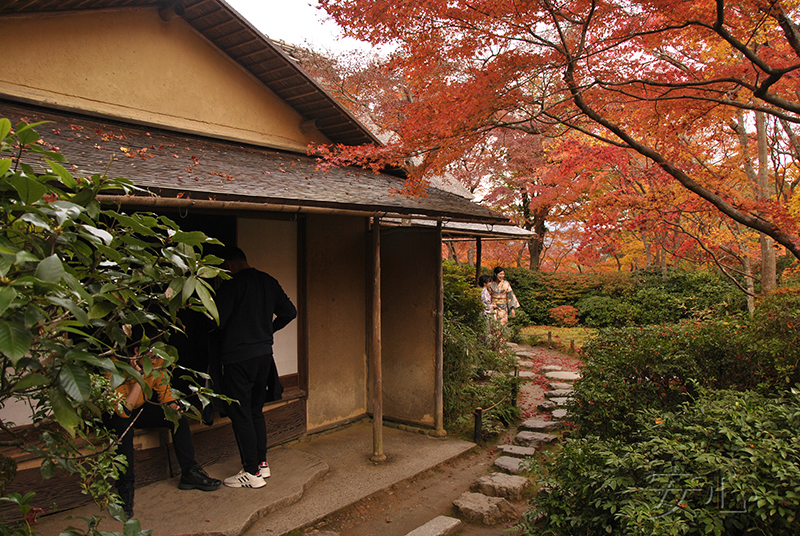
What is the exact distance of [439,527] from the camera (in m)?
4.61

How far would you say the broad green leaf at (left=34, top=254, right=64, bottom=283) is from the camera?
1.39m

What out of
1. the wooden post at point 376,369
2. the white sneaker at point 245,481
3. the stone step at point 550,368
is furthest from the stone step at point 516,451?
the stone step at point 550,368

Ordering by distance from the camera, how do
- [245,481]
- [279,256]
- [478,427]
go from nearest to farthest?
[245,481]
[279,256]
[478,427]

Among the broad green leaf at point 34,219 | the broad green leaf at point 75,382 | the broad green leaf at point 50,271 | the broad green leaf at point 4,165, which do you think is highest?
the broad green leaf at point 4,165

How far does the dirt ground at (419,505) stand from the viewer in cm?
473

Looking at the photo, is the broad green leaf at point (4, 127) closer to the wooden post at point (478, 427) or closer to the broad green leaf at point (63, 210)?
the broad green leaf at point (63, 210)

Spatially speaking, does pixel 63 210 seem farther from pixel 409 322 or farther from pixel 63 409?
pixel 409 322

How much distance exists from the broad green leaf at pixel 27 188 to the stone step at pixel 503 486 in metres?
5.07

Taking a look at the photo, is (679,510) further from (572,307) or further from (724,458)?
(572,307)

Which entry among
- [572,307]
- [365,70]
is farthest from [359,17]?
[572,307]

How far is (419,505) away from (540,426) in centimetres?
294

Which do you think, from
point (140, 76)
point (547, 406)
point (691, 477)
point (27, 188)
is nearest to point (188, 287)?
point (27, 188)

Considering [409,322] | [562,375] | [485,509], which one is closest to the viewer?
[485,509]

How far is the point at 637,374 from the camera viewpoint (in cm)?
512
